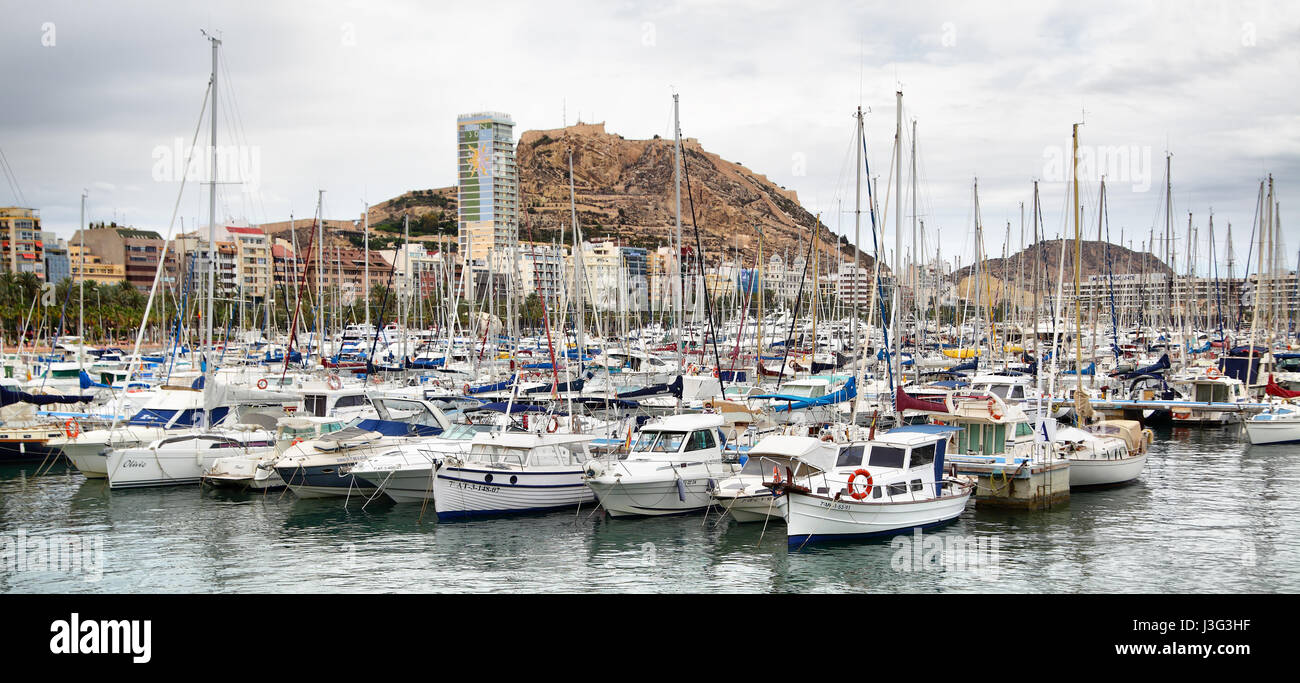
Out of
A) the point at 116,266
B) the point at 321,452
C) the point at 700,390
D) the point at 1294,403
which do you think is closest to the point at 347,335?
the point at 700,390

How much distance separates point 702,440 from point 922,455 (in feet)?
19.1

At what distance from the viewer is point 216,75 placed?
33.4m

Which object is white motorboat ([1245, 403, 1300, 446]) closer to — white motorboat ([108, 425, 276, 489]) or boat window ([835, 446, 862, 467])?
boat window ([835, 446, 862, 467])

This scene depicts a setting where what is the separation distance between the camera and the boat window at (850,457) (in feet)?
80.0

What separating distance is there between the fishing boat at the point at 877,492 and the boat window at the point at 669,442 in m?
3.60

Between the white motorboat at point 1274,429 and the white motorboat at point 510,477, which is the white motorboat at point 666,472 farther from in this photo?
the white motorboat at point 1274,429

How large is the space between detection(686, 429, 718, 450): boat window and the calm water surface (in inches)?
73.1

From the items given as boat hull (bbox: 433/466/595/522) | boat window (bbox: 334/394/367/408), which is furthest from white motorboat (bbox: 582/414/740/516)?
boat window (bbox: 334/394/367/408)

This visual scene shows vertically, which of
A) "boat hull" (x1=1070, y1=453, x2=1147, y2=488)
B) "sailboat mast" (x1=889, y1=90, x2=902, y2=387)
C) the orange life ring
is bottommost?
"boat hull" (x1=1070, y1=453, x2=1147, y2=488)

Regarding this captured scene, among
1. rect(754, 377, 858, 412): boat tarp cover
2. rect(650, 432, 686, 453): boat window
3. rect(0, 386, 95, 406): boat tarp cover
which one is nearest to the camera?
rect(650, 432, 686, 453): boat window

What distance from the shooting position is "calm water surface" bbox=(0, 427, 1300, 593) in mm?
20031

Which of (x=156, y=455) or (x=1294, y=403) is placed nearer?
(x=156, y=455)
